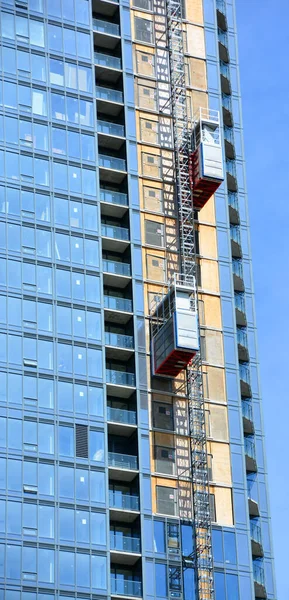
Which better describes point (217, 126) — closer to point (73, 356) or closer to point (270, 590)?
point (73, 356)

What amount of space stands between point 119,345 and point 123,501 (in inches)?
434

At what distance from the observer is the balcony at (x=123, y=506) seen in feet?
325

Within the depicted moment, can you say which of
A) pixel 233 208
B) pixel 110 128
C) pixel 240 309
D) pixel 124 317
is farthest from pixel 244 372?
pixel 110 128

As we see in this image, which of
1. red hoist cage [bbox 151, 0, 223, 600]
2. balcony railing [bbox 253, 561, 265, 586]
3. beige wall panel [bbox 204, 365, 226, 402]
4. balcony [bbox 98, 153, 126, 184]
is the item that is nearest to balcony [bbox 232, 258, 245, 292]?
red hoist cage [bbox 151, 0, 223, 600]

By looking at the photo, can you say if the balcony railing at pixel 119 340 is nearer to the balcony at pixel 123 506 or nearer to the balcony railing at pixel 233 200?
the balcony at pixel 123 506

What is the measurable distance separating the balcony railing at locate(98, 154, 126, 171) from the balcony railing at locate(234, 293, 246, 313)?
12.5 meters

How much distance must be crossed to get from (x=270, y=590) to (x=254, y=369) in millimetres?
16730

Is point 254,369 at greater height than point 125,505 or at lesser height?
greater

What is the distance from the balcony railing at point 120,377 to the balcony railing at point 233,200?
18.7 meters

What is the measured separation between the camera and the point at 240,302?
113 metres

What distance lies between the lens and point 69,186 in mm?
106500

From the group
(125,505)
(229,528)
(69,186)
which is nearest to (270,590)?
(229,528)

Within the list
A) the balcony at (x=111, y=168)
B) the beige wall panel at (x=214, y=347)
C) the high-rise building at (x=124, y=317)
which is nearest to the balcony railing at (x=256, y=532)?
the high-rise building at (x=124, y=317)

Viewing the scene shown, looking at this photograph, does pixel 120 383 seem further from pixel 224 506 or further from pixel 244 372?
pixel 244 372
